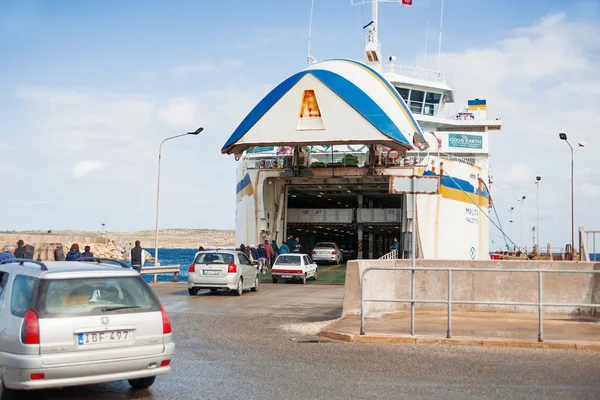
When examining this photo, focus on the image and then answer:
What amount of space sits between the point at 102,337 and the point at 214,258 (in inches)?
560

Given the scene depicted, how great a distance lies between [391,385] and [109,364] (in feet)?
10.5

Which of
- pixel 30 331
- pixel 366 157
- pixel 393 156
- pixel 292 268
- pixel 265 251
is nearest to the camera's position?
pixel 30 331

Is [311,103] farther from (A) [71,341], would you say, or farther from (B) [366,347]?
(A) [71,341]

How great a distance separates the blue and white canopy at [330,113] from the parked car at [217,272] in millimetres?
7054

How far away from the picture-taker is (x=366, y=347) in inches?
435

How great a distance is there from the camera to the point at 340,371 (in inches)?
350

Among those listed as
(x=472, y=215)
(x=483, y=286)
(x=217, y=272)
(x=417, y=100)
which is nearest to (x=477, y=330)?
(x=483, y=286)

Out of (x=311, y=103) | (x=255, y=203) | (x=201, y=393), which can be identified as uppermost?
(x=311, y=103)

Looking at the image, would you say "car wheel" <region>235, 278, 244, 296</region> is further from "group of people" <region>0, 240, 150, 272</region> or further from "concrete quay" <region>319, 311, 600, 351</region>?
"concrete quay" <region>319, 311, 600, 351</region>

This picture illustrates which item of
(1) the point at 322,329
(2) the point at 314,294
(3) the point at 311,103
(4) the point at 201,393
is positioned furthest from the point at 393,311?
(3) the point at 311,103

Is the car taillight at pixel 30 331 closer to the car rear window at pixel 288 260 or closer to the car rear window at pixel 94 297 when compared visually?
the car rear window at pixel 94 297

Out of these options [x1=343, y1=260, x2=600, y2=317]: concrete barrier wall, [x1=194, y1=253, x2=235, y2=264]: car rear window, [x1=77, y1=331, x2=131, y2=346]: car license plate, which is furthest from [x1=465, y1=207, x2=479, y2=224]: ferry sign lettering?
[x1=77, y1=331, x2=131, y2=346]: car license plate

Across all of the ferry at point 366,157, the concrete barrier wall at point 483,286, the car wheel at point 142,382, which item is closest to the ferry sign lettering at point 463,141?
the ferry at point 366,157

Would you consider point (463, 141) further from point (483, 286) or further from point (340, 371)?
point (340, 371)
